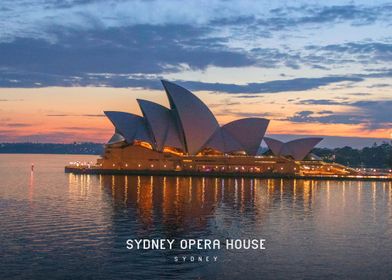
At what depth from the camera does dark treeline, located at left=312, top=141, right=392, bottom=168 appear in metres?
116

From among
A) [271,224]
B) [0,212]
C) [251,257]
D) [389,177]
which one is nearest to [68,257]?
[251,257]

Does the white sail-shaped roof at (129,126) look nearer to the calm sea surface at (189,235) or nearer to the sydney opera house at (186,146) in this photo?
the sydney opera house at (186,146)

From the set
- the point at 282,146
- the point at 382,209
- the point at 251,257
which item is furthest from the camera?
the point at 282,146

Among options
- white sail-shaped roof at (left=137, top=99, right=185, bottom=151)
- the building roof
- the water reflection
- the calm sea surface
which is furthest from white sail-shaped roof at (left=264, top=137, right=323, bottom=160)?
the calm sea surface

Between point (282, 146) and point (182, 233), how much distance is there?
52.6m

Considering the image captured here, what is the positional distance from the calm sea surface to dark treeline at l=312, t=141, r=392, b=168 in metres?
82.1

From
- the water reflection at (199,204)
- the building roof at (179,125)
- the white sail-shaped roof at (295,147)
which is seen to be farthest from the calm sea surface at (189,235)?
the white sail-shaped roof at (295,147)

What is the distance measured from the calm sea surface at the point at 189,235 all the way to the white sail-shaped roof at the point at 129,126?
89.9 feet

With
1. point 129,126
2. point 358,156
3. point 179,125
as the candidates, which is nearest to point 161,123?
point 179,125

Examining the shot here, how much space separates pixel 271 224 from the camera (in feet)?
78.3

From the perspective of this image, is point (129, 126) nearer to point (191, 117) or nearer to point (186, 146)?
point (186, 146)

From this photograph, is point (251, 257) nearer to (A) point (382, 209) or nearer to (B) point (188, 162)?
(A) point (382, 209)

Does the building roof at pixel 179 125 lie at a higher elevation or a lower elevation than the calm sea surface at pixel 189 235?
higher

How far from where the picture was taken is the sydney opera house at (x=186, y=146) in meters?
61.4
